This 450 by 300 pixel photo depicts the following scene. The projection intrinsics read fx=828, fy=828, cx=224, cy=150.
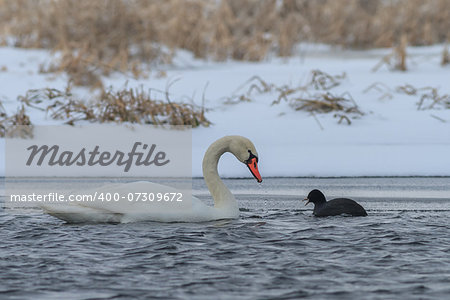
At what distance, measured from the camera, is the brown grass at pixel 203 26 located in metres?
15.0

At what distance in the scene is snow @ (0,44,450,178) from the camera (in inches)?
347

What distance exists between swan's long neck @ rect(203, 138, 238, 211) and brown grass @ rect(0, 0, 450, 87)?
22.1 feet

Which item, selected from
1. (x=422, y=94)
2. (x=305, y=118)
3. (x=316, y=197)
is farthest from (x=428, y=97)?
(x=316, y=197)

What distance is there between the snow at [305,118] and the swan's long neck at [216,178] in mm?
1836

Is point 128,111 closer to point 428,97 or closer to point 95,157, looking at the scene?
point 95,157

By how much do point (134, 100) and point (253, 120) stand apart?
153 centimetres

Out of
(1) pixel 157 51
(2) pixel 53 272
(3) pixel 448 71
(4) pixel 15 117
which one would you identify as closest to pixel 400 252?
(2) pixel 53 272

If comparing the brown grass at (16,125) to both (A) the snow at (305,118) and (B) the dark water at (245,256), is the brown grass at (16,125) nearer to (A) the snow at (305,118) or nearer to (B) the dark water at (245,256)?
(A) the snow at (305,118)

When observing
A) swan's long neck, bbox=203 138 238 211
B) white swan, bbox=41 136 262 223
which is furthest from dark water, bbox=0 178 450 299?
swan's long neck, bbox=203 138 238 211

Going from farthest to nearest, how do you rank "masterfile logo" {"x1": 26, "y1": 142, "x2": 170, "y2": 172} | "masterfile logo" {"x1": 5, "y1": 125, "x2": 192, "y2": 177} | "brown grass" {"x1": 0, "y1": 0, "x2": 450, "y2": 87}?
"brown grass" {"x1": 0, "y1": 0, "x2": 450, "y2": 87} < "masterfile logo" {"x1": 26, "y1": 142, "x2": 170, "y2": 172} < "masterfile logo" {"x1": 5, "y1": 125, "x2": 192, "y2": 177}

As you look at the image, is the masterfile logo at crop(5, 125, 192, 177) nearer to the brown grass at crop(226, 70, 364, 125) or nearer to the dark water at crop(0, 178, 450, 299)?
the brown grass at crop(226, 70, 364, 125)

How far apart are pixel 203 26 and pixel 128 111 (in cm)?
540

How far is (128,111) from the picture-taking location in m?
10.4

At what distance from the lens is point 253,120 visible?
10570mm
